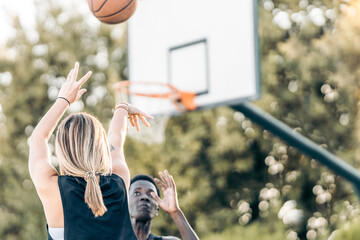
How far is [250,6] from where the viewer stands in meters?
10.5

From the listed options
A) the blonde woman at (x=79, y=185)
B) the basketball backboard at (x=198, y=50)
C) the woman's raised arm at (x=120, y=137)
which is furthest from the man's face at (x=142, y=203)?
the basketball backboard at (x=198, y=50)

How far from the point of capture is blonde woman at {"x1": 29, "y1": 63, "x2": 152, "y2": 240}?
3904 mm

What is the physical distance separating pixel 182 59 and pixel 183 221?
18.3 ft

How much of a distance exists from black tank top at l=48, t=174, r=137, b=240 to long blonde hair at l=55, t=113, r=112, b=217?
0.03m

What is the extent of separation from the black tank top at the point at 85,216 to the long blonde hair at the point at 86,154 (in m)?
0.03

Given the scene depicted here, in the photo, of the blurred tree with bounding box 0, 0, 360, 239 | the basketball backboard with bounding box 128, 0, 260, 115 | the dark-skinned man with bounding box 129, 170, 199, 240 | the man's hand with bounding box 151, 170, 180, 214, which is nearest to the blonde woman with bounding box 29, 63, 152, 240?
the man's hand with bounding box 151, 170, 180, 214

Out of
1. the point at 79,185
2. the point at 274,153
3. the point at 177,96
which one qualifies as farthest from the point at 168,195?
the point at 274,153

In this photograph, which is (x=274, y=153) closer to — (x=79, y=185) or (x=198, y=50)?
(x=198, y=50)

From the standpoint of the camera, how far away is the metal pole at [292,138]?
33.3 feet

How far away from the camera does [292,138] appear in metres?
10.3

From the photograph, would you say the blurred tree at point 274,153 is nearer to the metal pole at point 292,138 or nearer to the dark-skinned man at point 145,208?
the metal pole at point 292,138

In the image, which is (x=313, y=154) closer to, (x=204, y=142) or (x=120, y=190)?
(x=120, y=190)

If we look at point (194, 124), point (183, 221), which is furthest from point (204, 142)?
point (183, 221)

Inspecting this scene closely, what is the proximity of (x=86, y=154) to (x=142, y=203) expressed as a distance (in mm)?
2333
